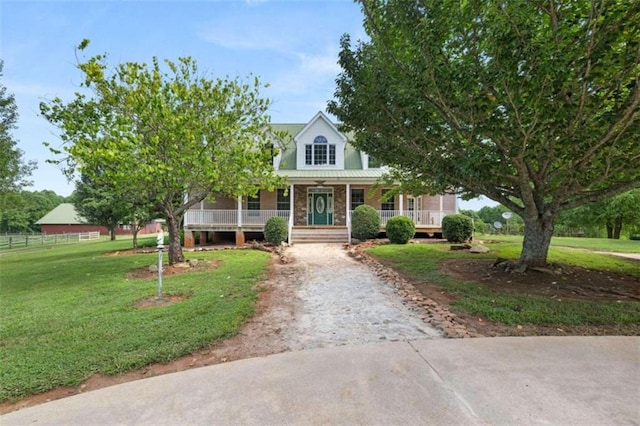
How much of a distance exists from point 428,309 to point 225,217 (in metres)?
12.7

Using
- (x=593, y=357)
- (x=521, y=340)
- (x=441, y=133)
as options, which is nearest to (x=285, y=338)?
(x=521, y=340)

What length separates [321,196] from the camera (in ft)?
58.3

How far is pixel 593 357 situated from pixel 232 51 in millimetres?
10739

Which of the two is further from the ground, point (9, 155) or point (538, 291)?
point (9, 155)

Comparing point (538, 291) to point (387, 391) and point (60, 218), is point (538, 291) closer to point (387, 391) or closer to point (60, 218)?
point (387, 391)

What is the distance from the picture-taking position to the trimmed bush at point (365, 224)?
14430 millimetres

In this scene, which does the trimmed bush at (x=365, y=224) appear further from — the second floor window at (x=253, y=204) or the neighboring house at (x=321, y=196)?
the second floor window at (x=253, y=204)

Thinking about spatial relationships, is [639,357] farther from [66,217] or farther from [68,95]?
[66,217]

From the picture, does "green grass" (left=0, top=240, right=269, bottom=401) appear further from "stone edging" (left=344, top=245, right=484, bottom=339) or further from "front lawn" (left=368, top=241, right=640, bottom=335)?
"front lawn" (left=368, top=241, right=640, bottom=335)

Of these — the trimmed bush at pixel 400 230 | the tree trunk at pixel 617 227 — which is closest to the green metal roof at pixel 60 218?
the trimmed bush at pixel 400 230

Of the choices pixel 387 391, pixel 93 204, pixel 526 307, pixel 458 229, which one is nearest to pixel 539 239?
pixel 526 307

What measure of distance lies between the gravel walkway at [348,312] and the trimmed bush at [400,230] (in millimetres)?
5055

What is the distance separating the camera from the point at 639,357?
3332 mm

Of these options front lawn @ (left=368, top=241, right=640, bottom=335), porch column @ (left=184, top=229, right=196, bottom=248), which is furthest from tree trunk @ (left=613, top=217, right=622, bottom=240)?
porch column @ (left=184, top=229, right=196, bottom=248)
